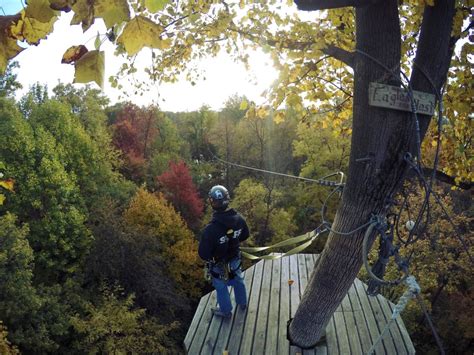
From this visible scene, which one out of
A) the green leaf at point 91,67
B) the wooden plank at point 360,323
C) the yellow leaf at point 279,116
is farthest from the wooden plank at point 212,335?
the green leaf at point 91,67

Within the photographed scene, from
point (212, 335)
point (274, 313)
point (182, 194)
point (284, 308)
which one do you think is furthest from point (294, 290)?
point (182, 194)

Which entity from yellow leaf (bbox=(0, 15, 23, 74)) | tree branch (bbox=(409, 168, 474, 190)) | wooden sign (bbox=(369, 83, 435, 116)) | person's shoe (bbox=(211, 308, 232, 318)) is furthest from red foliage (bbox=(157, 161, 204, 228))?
yellow leaf (bbox=(0, 15, 23, 74))

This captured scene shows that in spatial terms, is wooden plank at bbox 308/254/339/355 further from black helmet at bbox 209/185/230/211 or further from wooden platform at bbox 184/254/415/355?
black helmet at bbox 209/185/230/211

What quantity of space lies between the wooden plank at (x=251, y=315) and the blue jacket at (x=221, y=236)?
2.36 feet

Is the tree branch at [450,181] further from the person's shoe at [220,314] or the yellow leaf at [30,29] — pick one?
the yellow leaf at [30,29]

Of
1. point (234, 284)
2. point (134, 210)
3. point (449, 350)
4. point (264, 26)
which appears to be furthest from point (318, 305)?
point (449, 350)

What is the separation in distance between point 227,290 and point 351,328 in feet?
4.62

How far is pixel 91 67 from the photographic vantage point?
1.23 meters

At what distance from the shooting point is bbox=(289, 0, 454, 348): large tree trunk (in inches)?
112

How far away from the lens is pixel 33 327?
14.0m

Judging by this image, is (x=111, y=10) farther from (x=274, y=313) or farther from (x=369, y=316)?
(x=369, y=316)

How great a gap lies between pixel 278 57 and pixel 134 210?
16166 millimetres

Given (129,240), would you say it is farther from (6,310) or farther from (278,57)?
(278,57)

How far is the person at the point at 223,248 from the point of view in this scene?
4438 millimetres
